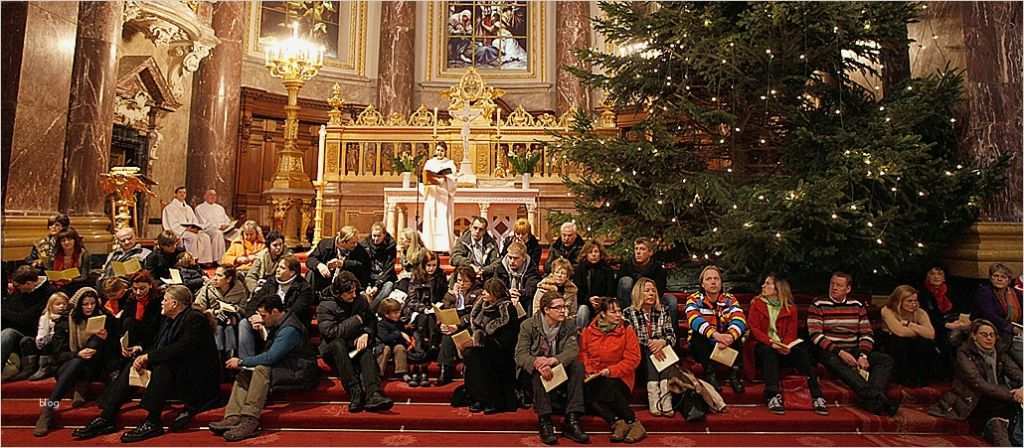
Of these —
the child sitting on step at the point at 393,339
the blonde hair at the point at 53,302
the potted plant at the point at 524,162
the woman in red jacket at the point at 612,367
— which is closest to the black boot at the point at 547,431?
the woman in red jacket at the point at 612,367

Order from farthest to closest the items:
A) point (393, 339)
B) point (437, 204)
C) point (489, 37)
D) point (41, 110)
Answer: point (489, 37) → point (437, 204) → point (41, 110) → point (393, 339)

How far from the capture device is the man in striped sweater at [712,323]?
4348mm

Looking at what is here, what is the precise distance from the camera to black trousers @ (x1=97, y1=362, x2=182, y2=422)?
3.92 m

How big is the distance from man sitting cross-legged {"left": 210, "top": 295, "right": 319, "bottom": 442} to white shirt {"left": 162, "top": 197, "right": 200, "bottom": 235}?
4.69 meters

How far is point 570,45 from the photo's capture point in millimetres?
14758

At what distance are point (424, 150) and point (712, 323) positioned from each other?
22.6ft

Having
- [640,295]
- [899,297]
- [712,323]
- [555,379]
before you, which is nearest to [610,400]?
[555,379]

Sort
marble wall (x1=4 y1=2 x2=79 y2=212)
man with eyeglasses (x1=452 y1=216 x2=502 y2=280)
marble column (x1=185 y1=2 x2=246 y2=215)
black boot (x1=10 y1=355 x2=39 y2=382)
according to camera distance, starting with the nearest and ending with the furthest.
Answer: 1. black boot (x1=10 y1=355 x2=39 y2=382)
2. man with eyeglasses (x1=452 y1=216 x2=502 y2=280)
3. marble wall (x1=4 y1=2 x2=79 y2=212)
4. marble column (x1=185 y1=2 x2=246 y2=215)

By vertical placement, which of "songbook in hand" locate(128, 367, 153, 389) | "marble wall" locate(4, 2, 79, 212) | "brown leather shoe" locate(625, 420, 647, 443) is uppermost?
"marble wall" locate(4, 2, 79, 212)

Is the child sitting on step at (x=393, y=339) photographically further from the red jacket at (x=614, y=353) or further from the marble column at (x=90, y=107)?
the marble column at (x=90, y=107)

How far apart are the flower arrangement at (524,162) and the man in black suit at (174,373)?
6088 mm

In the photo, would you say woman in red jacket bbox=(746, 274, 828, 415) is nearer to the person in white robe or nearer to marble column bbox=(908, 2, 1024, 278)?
marble column bbox=(908, 2, 1024, 278)

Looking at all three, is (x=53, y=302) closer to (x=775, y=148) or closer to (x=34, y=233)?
(x=34, y=233)

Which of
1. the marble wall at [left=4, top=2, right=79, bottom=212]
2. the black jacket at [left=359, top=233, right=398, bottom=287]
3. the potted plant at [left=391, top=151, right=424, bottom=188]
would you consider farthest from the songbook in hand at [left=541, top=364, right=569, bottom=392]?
the marble wall at [left=4, top=2, right=79, bottom=212]
